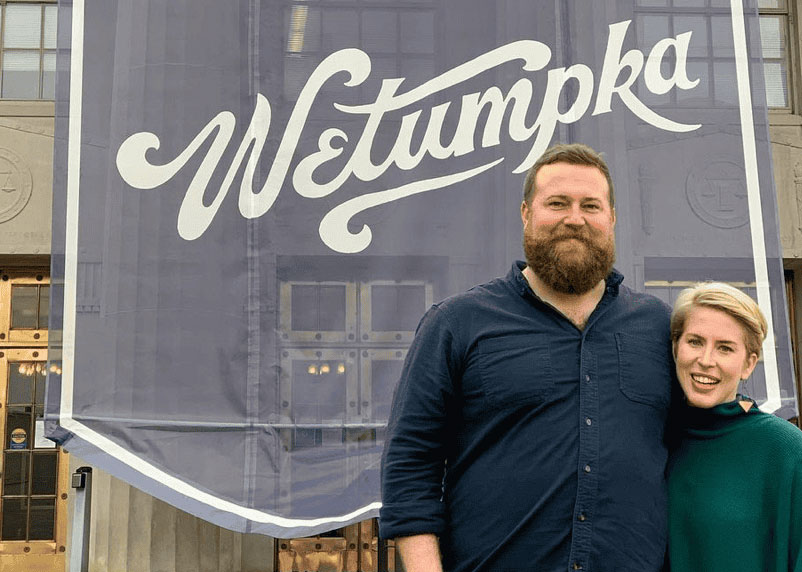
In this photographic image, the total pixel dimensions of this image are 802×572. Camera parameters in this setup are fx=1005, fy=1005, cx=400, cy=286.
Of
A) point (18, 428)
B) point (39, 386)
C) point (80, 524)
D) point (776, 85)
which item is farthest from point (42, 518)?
point (776, 85)

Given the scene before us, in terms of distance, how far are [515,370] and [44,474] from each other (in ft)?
18.2

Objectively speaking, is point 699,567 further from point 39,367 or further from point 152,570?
point 39,367

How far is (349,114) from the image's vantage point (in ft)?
16.5

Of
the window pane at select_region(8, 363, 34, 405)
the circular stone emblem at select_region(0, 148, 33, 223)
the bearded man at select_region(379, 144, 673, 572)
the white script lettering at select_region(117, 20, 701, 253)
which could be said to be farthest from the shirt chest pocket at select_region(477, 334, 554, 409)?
the window pane at select_region(8, 363, 34, 405)

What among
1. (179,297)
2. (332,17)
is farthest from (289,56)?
(179,297)

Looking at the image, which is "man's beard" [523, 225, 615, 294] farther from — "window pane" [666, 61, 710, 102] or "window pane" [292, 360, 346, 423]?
"window pane" [666, 61, 710, 102]

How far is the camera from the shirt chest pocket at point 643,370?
93.9 inches

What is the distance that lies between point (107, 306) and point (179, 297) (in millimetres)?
337

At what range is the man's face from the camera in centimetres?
238

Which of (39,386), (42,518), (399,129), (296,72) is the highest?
(296,72)

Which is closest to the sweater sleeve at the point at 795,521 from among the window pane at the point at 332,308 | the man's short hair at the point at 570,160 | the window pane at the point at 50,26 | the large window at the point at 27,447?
the man's short hair at the point at 570,160

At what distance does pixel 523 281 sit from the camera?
2.47 m

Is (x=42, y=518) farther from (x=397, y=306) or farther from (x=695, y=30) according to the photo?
(x=695, y=30)

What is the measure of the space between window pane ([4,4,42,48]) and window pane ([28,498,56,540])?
10.5ft
